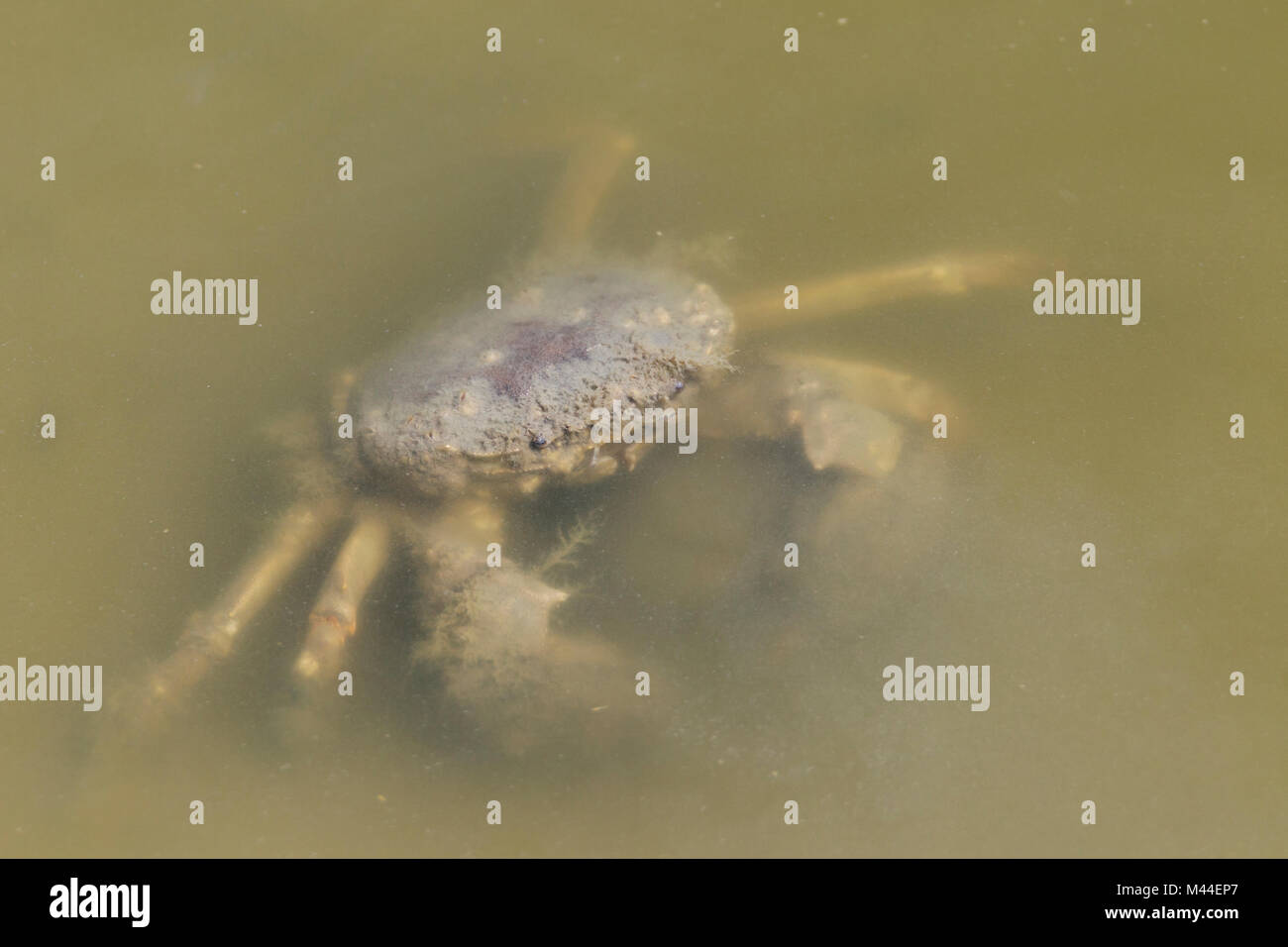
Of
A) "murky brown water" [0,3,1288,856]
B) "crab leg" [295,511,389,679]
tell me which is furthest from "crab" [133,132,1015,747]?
"murky brown water" [0,3,1288,856]

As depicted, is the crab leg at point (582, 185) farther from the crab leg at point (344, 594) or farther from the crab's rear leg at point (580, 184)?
the crab leg at point (344, 594)

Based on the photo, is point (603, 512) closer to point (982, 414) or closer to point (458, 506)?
point (458, 506)

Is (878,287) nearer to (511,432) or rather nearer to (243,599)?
(511,432)

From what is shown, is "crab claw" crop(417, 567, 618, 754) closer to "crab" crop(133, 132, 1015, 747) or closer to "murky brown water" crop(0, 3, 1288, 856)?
"crab" crop(133, 132, 1015, 747)

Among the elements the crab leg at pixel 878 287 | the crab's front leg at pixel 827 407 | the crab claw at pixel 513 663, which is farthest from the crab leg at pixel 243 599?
the crab leg at pixel 878 287

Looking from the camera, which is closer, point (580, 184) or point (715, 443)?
point (715, 443)

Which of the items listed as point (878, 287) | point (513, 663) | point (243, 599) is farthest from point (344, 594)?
point (878, 287)
